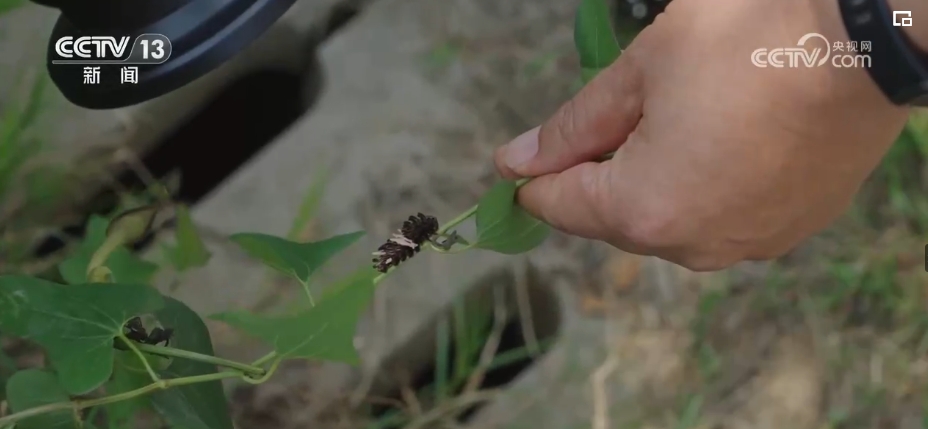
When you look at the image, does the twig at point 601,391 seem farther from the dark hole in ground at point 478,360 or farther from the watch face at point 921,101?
the watch face at point 921,101

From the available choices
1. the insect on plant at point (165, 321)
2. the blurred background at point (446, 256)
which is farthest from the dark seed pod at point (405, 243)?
the blurred background at point (446, 256)

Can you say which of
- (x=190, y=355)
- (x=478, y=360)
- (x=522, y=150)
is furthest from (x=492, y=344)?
(x=190, y=355)

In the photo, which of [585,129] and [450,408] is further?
[450,408]

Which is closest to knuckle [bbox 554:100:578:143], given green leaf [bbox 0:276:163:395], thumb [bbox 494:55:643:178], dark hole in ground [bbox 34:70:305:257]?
thumb [bbox 494:55:643:178]

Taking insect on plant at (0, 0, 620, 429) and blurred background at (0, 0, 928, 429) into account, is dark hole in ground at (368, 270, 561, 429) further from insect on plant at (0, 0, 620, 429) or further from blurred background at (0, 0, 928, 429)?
insect on plant at (0, 0, 620, 429)

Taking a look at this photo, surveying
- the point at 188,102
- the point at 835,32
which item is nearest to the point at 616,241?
the point at 835,32

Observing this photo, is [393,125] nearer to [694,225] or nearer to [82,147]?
[82,147]

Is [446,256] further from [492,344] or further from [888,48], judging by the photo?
[888,48]
